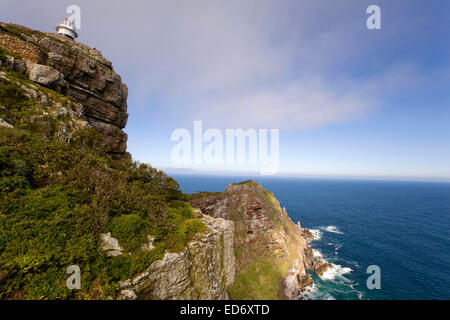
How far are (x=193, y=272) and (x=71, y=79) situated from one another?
35.0 meters

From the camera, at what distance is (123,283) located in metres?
9.23

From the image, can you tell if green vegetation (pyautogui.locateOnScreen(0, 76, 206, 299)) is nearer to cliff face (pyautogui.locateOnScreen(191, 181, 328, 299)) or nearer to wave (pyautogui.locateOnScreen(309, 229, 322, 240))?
cliff face (pyautogui.locateOnScreen(191, 181, 328, 299))

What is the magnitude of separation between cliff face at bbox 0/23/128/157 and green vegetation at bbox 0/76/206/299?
445cm

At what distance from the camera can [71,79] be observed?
2720 centimetres

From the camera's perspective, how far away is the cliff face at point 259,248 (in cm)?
3178

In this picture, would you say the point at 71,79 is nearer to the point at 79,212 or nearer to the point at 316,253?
the point at 79,212

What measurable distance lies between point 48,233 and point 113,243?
3.16 m

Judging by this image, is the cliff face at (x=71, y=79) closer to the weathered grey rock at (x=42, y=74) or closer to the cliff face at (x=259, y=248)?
the weathered grey rock at (x=42, y=74)

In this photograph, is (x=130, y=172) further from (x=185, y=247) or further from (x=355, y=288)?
(x=355, y=288)

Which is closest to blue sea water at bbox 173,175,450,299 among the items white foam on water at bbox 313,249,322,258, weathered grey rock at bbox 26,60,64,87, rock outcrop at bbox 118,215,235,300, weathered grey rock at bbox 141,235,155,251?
white foam on water at bbox 313,249,322,258

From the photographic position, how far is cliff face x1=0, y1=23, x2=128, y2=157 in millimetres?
20578

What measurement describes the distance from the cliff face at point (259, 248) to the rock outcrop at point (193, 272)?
13832 mm

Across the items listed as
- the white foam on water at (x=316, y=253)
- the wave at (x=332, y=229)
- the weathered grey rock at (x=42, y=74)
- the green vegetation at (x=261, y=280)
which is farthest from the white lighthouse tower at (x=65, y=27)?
the wave at (x=332, y=229)

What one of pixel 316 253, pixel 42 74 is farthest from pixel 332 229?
pixel 42 74
